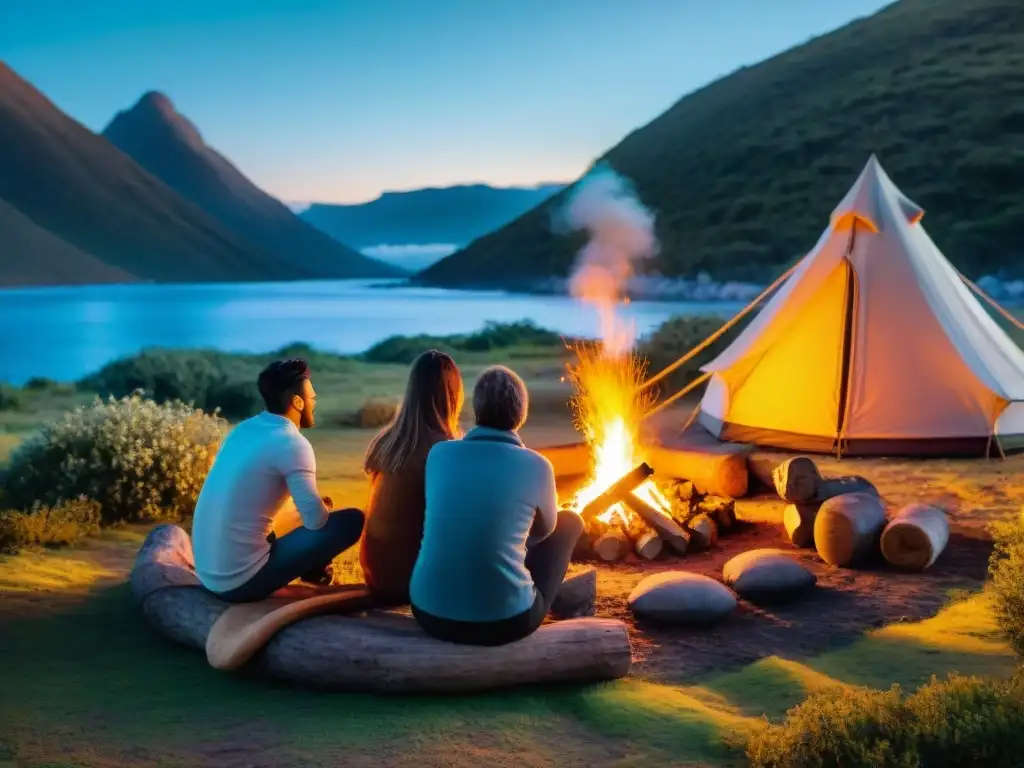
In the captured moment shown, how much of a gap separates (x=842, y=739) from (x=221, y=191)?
111 metres

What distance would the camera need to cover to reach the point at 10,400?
51.1ft

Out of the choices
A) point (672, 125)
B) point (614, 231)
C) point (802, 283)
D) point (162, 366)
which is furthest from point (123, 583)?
point (672, 125)

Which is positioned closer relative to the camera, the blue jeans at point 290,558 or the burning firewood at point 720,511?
the blue jeans at point 290,558

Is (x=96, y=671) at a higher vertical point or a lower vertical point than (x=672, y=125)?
lower

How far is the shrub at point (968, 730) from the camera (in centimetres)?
318

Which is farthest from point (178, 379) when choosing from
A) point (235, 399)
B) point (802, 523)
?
point (802, 523)

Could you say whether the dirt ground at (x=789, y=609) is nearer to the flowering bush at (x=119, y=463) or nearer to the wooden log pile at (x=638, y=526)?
the wooden log pile at (x=638, y=526)

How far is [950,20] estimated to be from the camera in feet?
199

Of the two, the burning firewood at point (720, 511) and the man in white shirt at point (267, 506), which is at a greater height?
the man in white shirt at point (267, 506)

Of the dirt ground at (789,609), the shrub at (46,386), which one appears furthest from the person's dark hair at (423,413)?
the shrub at (46,386)

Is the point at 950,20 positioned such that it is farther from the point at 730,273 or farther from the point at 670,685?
the point at 670,685

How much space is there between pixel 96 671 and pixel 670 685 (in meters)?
2.45

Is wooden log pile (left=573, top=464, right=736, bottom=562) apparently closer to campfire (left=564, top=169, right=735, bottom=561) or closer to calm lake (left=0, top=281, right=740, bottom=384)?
campfire (left=564, top=169, right=735, bottom=561)

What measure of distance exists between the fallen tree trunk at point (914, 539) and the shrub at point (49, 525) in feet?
17.4
